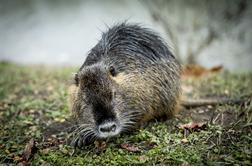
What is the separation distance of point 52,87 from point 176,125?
2604 millimetres

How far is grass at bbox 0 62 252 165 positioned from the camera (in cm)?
336

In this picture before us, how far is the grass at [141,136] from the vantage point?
3.36 m

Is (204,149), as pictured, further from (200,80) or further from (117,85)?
(200,80)

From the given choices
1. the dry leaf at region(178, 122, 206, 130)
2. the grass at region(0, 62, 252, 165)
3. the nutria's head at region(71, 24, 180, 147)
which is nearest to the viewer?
the grass at region(0, 62, 252, 165)

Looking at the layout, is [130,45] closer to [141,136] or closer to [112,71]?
[112,71]

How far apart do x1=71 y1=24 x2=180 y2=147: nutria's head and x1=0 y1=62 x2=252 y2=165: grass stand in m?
0.18

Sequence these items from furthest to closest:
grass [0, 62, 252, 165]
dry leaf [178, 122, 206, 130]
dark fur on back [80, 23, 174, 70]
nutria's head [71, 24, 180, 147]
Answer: dark fur on back [80, 23, 174, 70] → dry leaf [178, 122, 206, 130] → nutria's head [71, 24, 180, 147] → grass [0, 62, 252, 165]

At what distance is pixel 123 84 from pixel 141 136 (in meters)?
0.51

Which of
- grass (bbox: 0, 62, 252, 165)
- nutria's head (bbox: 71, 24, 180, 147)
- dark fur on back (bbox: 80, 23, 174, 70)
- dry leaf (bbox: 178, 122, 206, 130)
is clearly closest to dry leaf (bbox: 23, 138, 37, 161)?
grass (bbox: 0, 62, 252, 165)

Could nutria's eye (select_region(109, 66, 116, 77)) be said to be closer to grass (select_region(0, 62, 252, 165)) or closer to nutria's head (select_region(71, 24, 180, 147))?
nutria's head (select_region(71, 24, 180, 147))

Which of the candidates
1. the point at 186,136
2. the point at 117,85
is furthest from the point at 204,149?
the point at 117,85

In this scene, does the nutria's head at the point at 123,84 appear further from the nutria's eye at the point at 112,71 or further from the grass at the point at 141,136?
the grass at the point at 141,136

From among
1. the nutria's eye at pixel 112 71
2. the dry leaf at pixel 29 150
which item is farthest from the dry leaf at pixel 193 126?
the dry leaf at pixel 29 150

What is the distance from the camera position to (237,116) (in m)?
4.21
